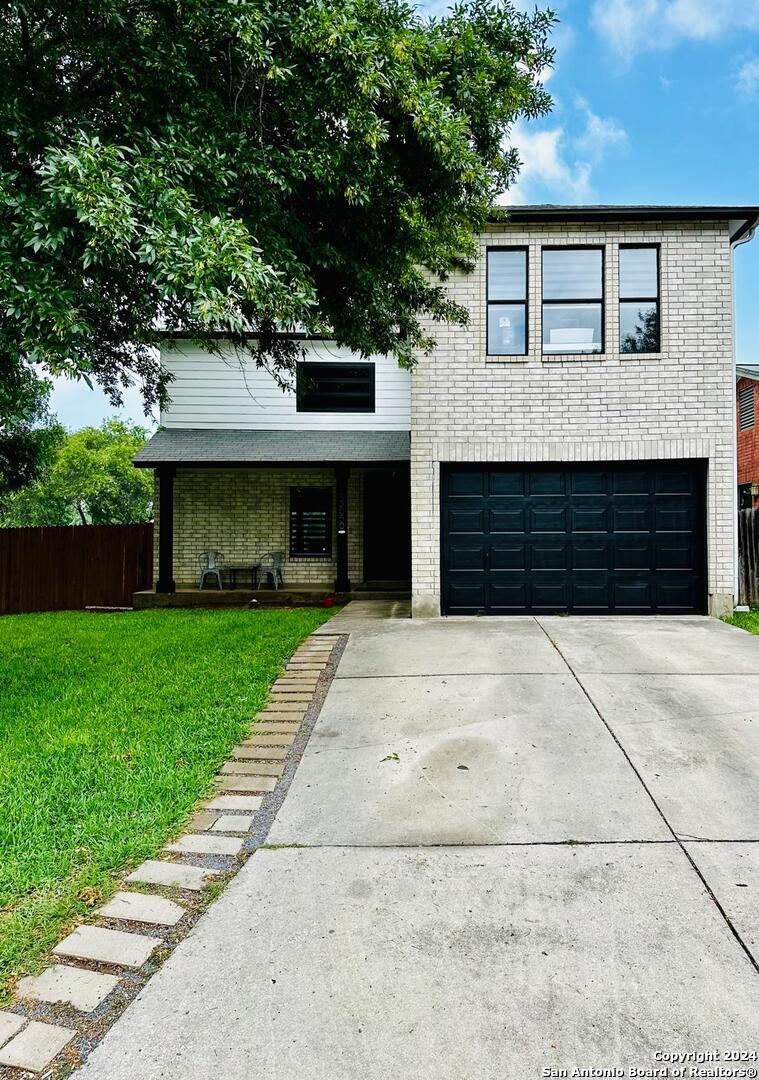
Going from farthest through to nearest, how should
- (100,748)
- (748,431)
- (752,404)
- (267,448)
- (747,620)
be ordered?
1. (748,431)
2. (752,404)
3. (267,448)
4. (747,620)
5. (100,748)

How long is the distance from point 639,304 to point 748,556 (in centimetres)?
470

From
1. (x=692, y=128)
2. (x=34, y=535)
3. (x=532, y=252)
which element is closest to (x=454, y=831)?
(x=532, y=252)

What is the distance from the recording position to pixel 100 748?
416cm

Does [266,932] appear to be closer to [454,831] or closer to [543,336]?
[454,831]

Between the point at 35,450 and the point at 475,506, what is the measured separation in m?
11.2

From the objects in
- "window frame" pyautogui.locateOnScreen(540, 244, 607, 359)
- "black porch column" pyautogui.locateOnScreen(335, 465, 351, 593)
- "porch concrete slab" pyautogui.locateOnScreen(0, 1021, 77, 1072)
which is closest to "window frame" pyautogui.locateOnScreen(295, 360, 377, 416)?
"black porch column" pyautogui.locateOnScreen(335, 465, 351, 593)

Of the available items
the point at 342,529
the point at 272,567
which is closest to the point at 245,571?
the point at 272,567

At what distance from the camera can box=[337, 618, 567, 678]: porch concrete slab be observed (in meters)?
6.16

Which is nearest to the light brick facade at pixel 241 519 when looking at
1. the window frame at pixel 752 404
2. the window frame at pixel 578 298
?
the window frame at pixel 578 298

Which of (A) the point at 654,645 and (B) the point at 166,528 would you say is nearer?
(A) the point at 654,645

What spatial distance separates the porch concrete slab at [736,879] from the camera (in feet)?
7.78

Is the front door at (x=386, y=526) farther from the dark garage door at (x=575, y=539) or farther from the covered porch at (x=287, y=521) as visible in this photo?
the dark garage door at (x=575, y=539)

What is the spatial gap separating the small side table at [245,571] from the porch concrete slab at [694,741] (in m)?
8.80

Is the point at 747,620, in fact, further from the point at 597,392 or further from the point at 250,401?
the point at 250,401
